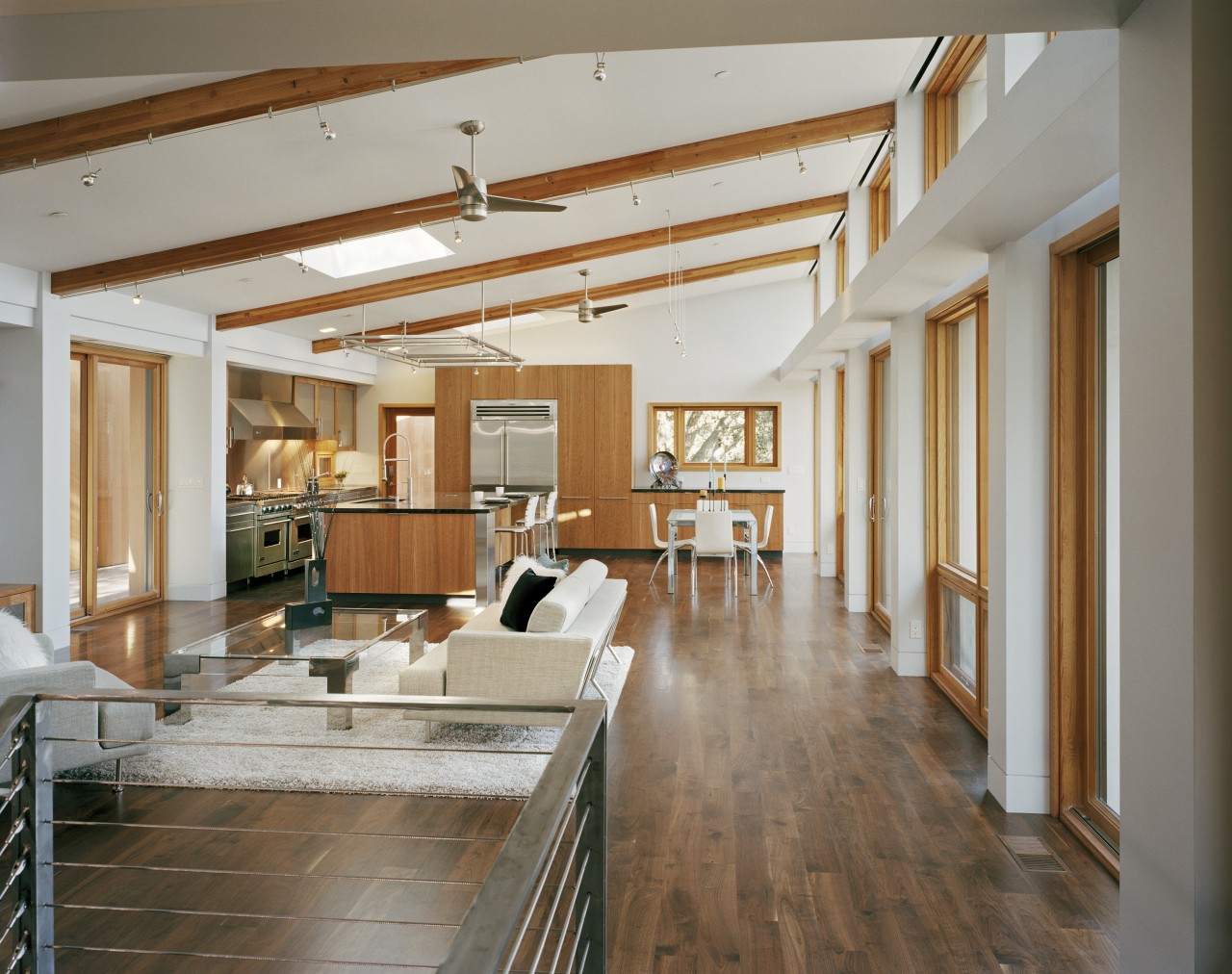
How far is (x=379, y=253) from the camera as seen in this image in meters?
7.72

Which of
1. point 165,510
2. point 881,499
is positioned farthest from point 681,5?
point 165,510

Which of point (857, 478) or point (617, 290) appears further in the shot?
point (617, 290)

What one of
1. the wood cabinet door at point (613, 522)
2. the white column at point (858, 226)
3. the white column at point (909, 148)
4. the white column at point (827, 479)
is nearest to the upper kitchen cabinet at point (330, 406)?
the wood cabinet door at point (613, 522)

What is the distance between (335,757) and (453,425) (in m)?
8.23

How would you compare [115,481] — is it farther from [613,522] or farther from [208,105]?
[613,522]

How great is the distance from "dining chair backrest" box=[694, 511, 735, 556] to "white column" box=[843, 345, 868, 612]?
44.0 inches

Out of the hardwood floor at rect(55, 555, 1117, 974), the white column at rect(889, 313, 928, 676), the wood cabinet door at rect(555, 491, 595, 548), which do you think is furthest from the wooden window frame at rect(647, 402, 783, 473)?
the white column at rect(889, 313, 928, 676)

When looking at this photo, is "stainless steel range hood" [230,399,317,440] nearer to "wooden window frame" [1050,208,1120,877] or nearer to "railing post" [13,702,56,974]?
"railing post" [13,702,56,974]

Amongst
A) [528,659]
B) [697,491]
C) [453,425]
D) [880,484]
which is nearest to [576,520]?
[697,491]

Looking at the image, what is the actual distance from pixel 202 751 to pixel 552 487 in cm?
777

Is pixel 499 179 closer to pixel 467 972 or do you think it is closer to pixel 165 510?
pixel 165 510

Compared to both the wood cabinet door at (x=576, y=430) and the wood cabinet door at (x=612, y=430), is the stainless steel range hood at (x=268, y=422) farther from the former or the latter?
the wood cabinet door at (x=612, y=430)

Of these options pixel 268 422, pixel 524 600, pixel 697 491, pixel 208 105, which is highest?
pixel 208 105

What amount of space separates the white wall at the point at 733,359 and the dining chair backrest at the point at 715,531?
3.63 m
